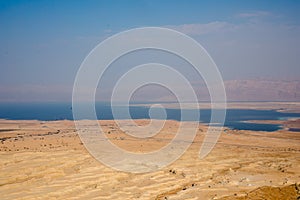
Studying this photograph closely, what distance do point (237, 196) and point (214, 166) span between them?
26.0 ft

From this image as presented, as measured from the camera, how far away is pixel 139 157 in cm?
2653

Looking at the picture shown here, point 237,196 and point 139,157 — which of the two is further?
point 139,157

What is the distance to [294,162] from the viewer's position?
81.3 ft

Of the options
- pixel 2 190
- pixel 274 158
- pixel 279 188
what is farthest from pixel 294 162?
pixel 2 190

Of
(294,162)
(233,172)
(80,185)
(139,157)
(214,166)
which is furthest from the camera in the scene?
(139,157)

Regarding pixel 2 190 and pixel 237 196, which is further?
pixel 2 190

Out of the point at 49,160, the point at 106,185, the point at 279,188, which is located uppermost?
the point at 49,160

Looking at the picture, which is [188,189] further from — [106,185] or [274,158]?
[274,158]

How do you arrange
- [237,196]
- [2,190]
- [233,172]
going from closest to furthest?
[237,196] → [2,190] → [233,172]

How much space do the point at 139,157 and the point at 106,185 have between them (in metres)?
8.56

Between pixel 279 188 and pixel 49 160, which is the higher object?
pixel 49 160

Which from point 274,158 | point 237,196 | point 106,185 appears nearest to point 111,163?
point 106,185

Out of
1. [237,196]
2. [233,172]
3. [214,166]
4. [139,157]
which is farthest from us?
[139,157]

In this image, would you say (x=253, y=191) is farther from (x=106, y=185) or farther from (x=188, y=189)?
(x=106, y=185)
